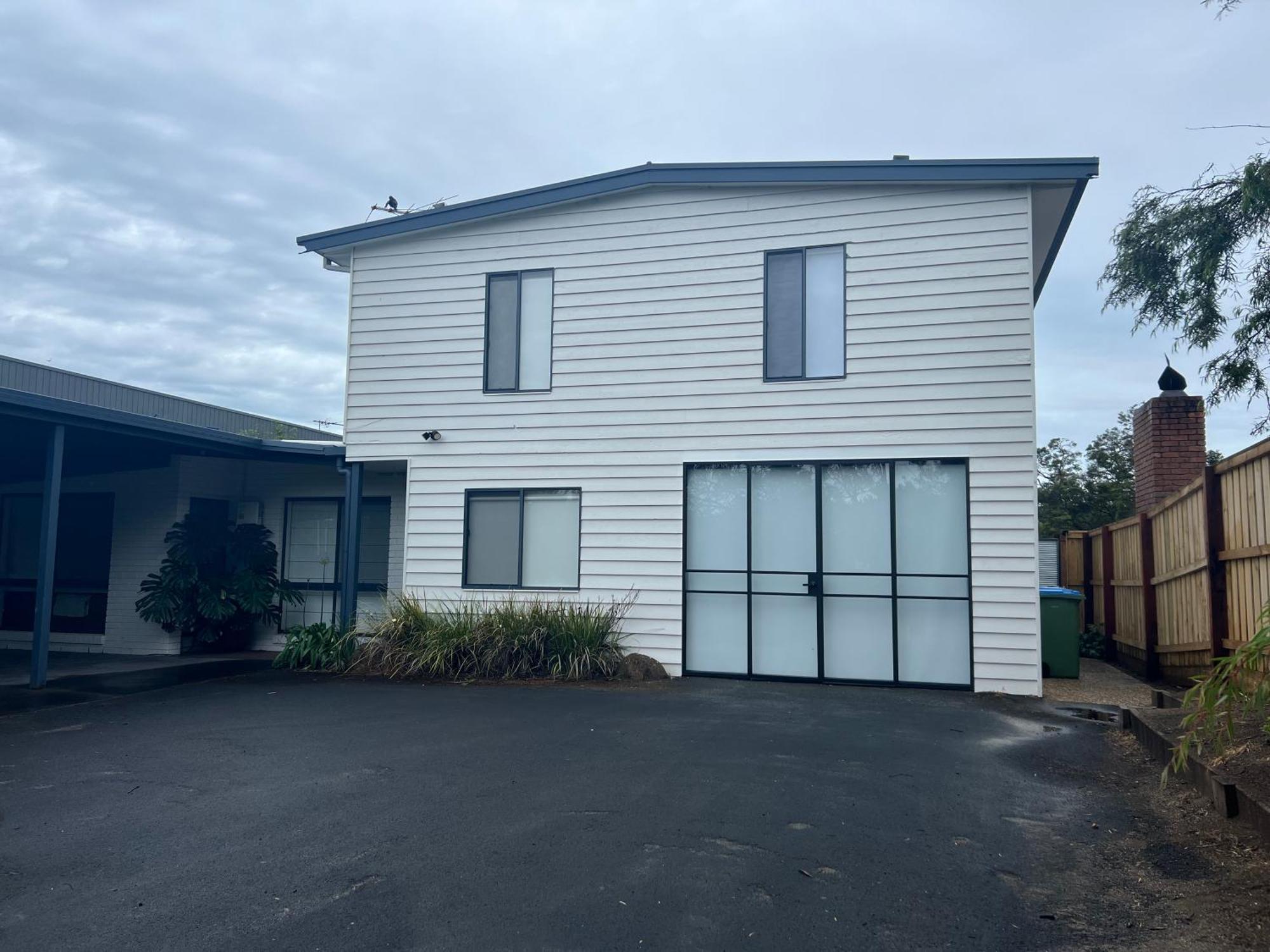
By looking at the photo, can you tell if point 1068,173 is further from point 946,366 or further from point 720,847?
point 720,847

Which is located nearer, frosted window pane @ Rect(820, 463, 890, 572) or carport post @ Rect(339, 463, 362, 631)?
frosted window pane @ Rect(820, 463, 890, 572)

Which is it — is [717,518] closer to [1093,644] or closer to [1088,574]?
[1093,644]

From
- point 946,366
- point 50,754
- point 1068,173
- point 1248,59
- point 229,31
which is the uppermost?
point 229,31

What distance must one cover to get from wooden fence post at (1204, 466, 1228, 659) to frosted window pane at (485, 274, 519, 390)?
8.10 m

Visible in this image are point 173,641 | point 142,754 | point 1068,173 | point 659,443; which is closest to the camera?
point 142,754

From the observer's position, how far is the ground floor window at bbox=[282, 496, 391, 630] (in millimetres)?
14812

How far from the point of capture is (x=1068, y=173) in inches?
413

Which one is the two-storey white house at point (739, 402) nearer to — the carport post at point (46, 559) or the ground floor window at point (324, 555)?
the ground floor window at point (324, 555)

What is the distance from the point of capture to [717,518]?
38.2ft

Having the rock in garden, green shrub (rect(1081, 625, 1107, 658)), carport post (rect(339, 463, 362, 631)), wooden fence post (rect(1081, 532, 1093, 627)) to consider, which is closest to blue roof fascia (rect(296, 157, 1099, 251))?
carport post (rect(339, 463, 362, 631))

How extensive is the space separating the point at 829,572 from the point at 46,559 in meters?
8.85

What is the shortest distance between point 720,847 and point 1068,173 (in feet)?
29.0

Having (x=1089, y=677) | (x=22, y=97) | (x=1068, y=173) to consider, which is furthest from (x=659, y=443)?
(x=22, y=97)

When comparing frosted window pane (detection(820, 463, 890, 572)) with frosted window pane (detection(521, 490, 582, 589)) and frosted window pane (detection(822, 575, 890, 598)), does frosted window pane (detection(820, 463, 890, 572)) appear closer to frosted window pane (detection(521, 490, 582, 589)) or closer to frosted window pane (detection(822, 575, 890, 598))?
frosted window pane (detection(822, 575, 890, 598))
